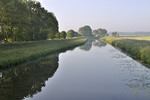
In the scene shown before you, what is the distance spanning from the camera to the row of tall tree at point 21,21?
109 feet

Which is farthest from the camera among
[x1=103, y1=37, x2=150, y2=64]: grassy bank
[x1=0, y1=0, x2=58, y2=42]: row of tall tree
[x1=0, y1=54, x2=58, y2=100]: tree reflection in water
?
[x1=0, y1=0, x2=58, y2=42]: row of tall tree

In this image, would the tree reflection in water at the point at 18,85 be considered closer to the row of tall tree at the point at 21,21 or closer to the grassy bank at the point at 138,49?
the grassy bank at the point at 138,49

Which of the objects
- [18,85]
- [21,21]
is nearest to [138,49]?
[18,85]

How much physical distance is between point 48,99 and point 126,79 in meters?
7.80

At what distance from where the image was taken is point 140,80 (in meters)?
13.1

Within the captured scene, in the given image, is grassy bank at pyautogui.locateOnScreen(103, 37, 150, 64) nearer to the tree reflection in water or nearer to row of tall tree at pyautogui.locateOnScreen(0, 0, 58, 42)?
the tree reflection in water

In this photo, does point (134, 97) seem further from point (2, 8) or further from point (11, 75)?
point (2, 8)

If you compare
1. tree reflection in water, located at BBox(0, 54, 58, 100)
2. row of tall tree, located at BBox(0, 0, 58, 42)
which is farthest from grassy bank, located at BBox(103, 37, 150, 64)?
row of tall tree, located at BBox(0, 0, 58, 42)

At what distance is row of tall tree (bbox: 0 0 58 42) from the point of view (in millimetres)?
33297

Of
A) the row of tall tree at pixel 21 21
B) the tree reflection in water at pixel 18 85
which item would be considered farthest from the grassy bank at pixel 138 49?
the row of tall tree at pixel 21 21

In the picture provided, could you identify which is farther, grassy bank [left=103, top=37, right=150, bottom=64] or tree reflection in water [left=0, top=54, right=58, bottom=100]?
grassy bank [left=103, top=37, right=150, bottom=64]

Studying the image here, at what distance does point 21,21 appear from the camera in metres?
37.3

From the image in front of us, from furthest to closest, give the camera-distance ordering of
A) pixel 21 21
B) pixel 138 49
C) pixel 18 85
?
pixel 21 21
pixel 138 49
pixel 18 85

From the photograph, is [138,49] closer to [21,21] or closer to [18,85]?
[18,85]
